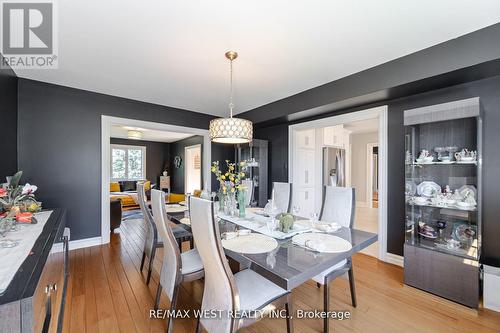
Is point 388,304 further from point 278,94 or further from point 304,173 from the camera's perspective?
point 278,94

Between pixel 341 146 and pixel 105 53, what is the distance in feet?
16.5

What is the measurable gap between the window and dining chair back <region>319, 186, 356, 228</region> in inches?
322

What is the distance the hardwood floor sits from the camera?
176 centimetres

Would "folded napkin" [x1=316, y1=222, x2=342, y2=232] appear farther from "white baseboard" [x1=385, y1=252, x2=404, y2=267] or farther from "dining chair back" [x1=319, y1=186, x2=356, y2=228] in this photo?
"white baseboard" [x1=385, y1=252, x2=404, y2=267]

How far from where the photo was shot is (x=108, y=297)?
2141 mm

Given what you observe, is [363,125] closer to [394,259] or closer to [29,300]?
[394,259]

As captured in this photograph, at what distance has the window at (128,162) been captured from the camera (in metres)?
8.29

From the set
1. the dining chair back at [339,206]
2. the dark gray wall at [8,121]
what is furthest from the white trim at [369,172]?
the dark gray wall at [8,121]

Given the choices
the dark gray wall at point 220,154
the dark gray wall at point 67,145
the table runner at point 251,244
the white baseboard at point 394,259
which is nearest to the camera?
the table runner at point 251,244

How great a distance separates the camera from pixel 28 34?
6.62 ft

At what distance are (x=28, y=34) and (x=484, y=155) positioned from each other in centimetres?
463

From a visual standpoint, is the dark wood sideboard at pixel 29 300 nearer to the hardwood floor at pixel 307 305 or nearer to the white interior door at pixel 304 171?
the hardwood floor at pixel 307 305

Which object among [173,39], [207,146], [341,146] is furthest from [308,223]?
[341,146]

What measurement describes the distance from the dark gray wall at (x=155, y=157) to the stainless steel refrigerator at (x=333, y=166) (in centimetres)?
681
